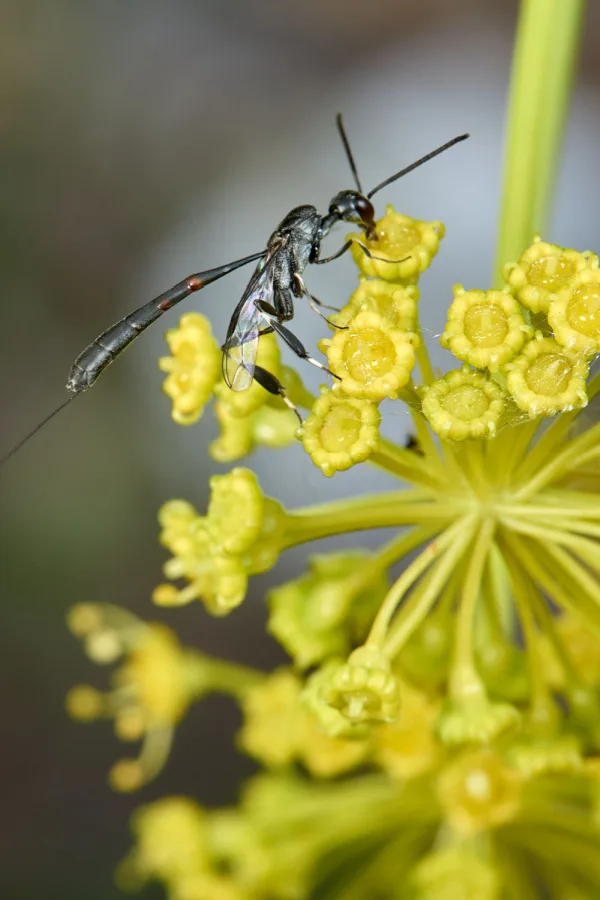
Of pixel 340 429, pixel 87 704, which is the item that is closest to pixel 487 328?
pixel 340 429

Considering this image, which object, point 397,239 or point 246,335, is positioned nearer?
point 397,239

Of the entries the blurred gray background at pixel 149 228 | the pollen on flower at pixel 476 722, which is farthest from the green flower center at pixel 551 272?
the blurred gray background at pixel 149 228

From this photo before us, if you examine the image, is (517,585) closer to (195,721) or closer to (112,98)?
(195,721)

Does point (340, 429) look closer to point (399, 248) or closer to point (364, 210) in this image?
point (399, 248)

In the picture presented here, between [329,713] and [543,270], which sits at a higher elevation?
[543,270]

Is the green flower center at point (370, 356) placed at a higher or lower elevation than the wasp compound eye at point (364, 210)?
lower

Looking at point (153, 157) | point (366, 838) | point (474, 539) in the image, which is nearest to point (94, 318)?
point (153, 157)

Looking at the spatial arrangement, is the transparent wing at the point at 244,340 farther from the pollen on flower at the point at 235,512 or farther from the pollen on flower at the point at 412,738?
the pollen on flower at the point at 412,738
